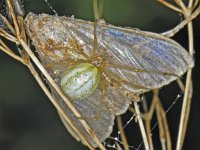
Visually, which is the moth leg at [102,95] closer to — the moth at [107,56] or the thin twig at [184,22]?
the moth at [107,56]

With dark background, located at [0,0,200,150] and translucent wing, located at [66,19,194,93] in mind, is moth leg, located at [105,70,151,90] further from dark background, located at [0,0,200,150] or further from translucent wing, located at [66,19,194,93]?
dark background, located at [0,0,200,150]

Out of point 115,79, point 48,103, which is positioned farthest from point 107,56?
point 48,103

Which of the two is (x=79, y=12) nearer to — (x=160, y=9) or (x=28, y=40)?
(x=160, y=9)

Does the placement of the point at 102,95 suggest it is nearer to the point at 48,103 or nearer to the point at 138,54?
the point at 138,54

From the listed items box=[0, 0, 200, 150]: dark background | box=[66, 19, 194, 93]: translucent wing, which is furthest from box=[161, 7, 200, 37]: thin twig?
box=[0, 0, 200, 150]: dark background

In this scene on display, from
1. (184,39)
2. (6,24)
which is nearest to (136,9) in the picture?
(184,39)

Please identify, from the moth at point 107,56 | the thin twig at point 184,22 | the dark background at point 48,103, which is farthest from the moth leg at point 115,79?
the dark background at point 48,103
